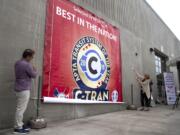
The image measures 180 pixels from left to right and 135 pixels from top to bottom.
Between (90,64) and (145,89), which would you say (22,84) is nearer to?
(90,64)

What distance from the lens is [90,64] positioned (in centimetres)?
536

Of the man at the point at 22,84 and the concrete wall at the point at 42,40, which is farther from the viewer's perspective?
the concrete wall at the point at 42,40

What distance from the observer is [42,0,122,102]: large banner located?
4305 millimetres

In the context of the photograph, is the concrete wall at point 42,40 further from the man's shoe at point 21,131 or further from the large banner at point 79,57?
the man's shoe at point 21,131

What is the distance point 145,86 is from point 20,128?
5127 mm

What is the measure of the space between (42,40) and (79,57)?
3.78ft

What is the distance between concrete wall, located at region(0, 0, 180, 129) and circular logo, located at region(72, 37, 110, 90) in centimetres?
60

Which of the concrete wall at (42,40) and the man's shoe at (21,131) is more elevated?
the concrete wall at (42,40)

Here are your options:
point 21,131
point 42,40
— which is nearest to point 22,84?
point 21,131

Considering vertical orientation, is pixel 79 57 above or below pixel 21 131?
above

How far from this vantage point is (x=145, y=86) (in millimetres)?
7355

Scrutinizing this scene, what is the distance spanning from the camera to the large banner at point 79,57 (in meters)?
4.30

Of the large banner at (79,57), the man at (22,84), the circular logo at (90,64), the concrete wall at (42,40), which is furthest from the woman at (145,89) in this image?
the man at (22,84)

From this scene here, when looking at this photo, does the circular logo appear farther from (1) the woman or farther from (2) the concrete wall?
(1) the woman
